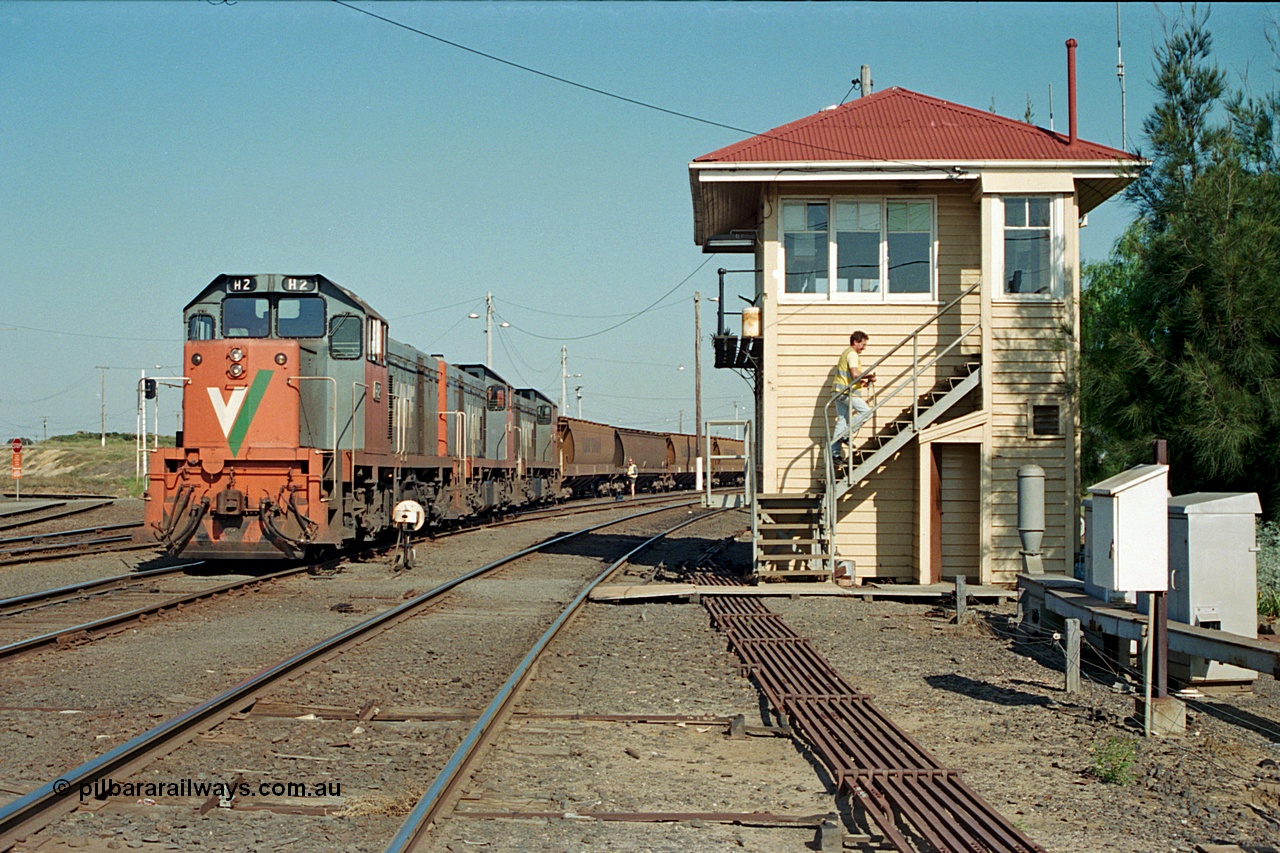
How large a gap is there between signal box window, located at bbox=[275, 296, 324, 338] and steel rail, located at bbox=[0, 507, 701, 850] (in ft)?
21.7

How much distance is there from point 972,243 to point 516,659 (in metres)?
8.70

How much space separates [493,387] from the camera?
89.2 ft

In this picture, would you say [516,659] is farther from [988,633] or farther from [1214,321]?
[1214,321]

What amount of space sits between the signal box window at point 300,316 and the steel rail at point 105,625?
3805 mm

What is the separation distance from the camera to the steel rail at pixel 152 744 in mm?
4742

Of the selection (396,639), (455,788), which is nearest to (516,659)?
(396,639)

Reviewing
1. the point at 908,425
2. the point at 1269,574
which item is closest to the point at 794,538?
the point at 908,425

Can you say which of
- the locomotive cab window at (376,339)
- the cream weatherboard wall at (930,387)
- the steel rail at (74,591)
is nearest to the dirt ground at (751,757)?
the steel rail at (74,591)

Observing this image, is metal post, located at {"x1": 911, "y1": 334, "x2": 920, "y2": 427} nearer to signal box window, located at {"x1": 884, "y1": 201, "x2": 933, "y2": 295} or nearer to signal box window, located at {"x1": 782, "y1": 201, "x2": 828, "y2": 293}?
signal box window, located at {"x1": 884, "y1": 201, "x2": 933, "y2": 295}

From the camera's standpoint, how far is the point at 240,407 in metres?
14.7

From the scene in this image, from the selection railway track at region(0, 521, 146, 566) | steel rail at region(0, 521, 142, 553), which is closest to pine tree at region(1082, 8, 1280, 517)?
railway track at region(0, 521, 146, 566)

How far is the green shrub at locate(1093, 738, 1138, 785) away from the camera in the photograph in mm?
5746

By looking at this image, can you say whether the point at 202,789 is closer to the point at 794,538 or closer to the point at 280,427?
the point at 794,538

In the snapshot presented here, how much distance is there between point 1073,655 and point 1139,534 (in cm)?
135
